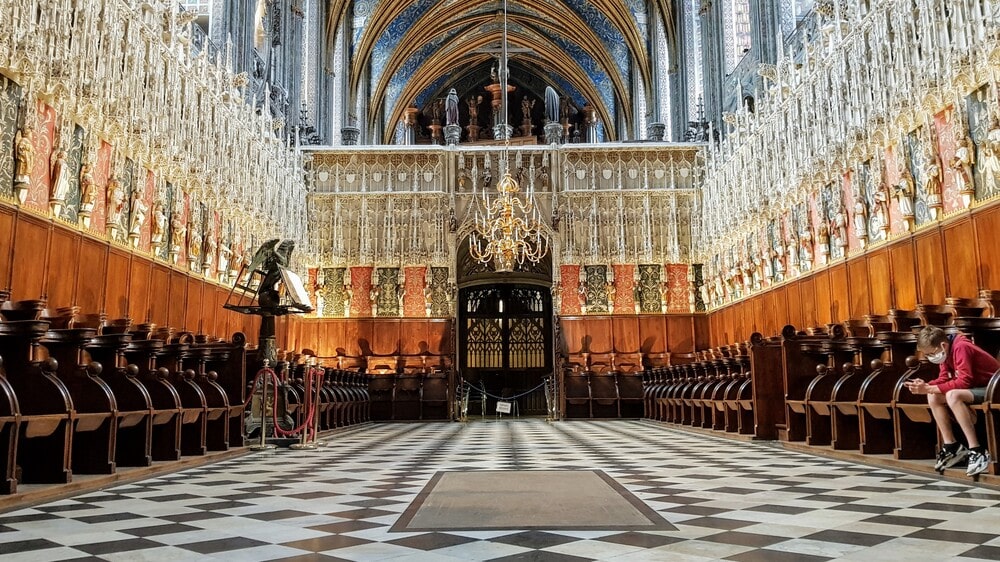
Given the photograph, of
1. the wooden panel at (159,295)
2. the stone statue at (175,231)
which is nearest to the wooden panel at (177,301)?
the wooden panel at (159,295)

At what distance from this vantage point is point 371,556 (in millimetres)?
3309

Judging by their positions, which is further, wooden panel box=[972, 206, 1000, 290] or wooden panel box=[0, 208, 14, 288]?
wooden panel box=[972, 206, 1000, 290]

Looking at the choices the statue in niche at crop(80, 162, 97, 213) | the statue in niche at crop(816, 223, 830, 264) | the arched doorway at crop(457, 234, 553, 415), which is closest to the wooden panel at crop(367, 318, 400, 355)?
the arched doorway at crop(457, 234, 553, 415)

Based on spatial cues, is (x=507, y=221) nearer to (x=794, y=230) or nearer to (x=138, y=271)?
(x=794, y=230)

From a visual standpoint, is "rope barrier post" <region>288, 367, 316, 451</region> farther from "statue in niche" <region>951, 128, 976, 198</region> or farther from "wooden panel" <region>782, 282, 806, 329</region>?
"wooden panel" <region>782, 282, 806, 329</region>

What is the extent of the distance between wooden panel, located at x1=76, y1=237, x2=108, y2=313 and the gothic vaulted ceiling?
17615 millimetres

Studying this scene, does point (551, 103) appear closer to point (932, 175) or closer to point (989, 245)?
point (932, 175)

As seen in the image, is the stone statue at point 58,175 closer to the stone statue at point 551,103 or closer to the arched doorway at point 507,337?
the arched doorway at point 507,337

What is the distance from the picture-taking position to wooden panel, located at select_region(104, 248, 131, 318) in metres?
11.7

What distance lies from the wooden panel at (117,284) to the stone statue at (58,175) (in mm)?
1651

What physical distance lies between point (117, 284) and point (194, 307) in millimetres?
3112

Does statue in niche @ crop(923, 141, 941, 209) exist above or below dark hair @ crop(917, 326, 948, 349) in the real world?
above

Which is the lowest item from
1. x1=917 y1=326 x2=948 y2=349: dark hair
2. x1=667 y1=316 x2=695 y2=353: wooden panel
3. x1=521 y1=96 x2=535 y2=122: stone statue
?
x1=917 y1=326 x2=948 y2=349: dark hair

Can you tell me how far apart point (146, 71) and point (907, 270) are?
12302mm
